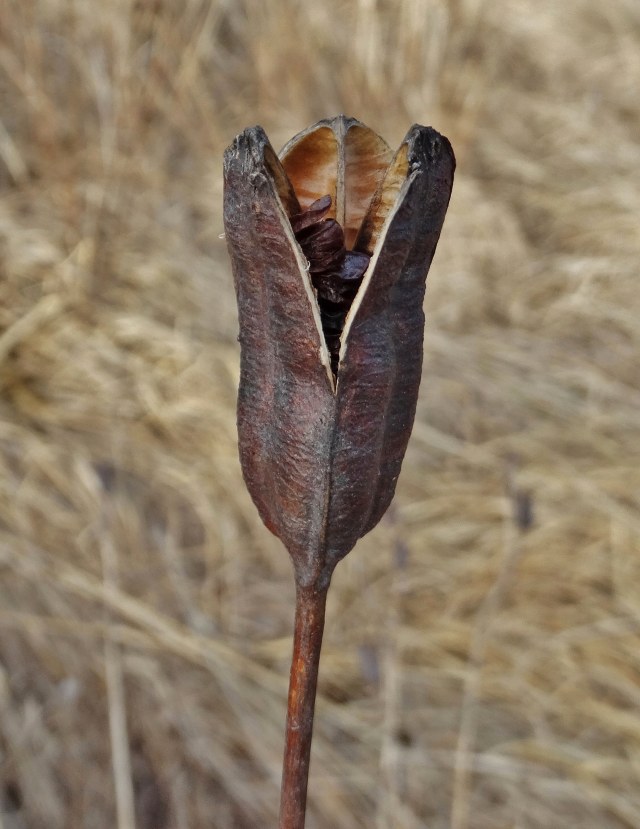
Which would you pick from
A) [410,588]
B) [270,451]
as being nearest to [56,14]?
[410,588]

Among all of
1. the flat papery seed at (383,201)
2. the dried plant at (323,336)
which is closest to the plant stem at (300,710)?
the dried plant at (323,336)

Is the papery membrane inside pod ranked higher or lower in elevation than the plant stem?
higher

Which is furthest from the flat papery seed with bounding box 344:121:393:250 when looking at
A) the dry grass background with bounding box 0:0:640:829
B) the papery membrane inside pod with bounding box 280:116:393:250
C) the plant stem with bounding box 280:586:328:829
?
the dry grass background with bounding box 0:0:640:829

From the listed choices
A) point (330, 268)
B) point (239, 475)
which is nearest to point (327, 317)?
point (330, 268)

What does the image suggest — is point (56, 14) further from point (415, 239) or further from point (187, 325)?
point (415, 239)

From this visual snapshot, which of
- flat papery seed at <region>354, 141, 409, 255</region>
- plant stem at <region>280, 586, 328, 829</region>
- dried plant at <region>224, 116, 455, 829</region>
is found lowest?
plant stem at <region>280, 586, 328, 829</region>

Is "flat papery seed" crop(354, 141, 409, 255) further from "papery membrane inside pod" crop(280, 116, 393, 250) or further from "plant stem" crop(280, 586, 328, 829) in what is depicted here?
"plant stem" crop(280, 586, 328, 829)
